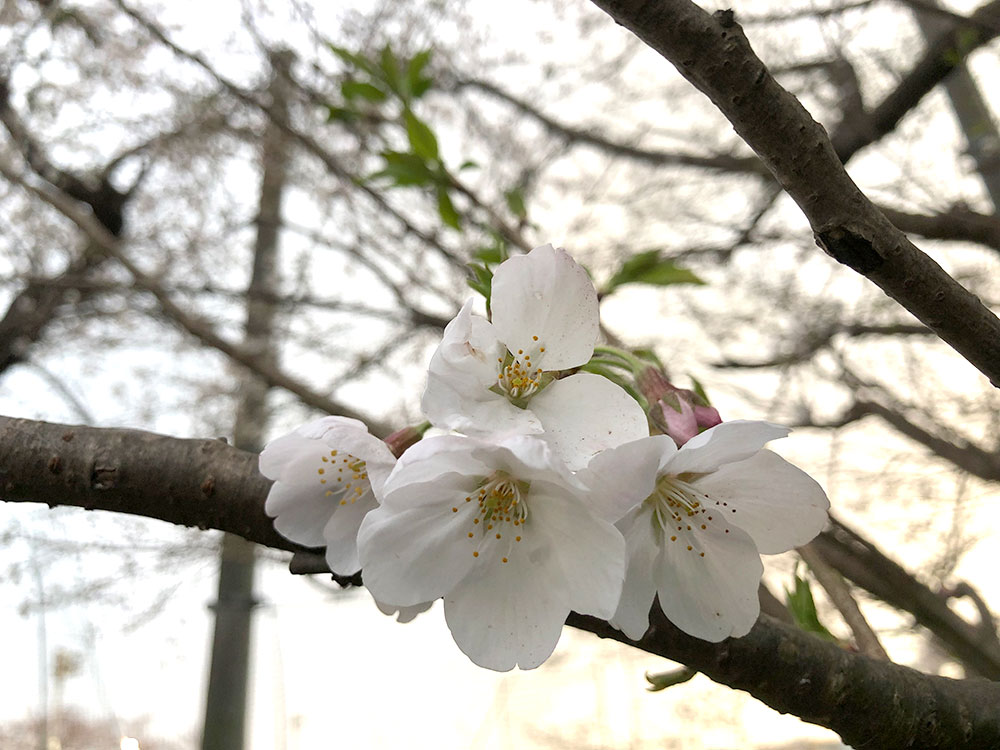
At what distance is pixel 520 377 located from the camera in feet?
1.46

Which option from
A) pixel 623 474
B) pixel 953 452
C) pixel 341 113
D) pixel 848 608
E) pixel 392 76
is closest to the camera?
pixel 623 474

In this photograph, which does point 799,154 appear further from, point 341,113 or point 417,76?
point 341,113

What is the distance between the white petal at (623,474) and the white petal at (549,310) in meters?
0.10

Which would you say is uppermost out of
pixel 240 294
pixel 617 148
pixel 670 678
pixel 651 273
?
pixel 617 148

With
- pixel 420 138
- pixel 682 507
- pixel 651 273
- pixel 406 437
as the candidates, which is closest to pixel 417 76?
pixel 420 138

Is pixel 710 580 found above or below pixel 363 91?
below

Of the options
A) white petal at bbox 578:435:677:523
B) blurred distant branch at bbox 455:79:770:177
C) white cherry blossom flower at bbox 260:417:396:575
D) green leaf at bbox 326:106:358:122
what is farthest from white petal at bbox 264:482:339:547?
blurred distant branch at bbox 455:79:770:177

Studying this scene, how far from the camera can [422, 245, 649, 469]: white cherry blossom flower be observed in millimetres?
400

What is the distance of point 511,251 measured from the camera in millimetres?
1344

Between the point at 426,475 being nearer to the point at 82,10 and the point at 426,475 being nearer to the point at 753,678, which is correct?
the point at 753,678

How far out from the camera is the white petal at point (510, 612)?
41 cm

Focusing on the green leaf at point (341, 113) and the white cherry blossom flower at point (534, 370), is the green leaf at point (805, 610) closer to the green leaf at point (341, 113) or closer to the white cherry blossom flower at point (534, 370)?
the white cherry blossom flower at point (534, 370)

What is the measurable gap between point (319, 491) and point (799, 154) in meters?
0.36

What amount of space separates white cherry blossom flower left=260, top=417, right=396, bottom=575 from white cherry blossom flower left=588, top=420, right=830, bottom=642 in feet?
0.59
